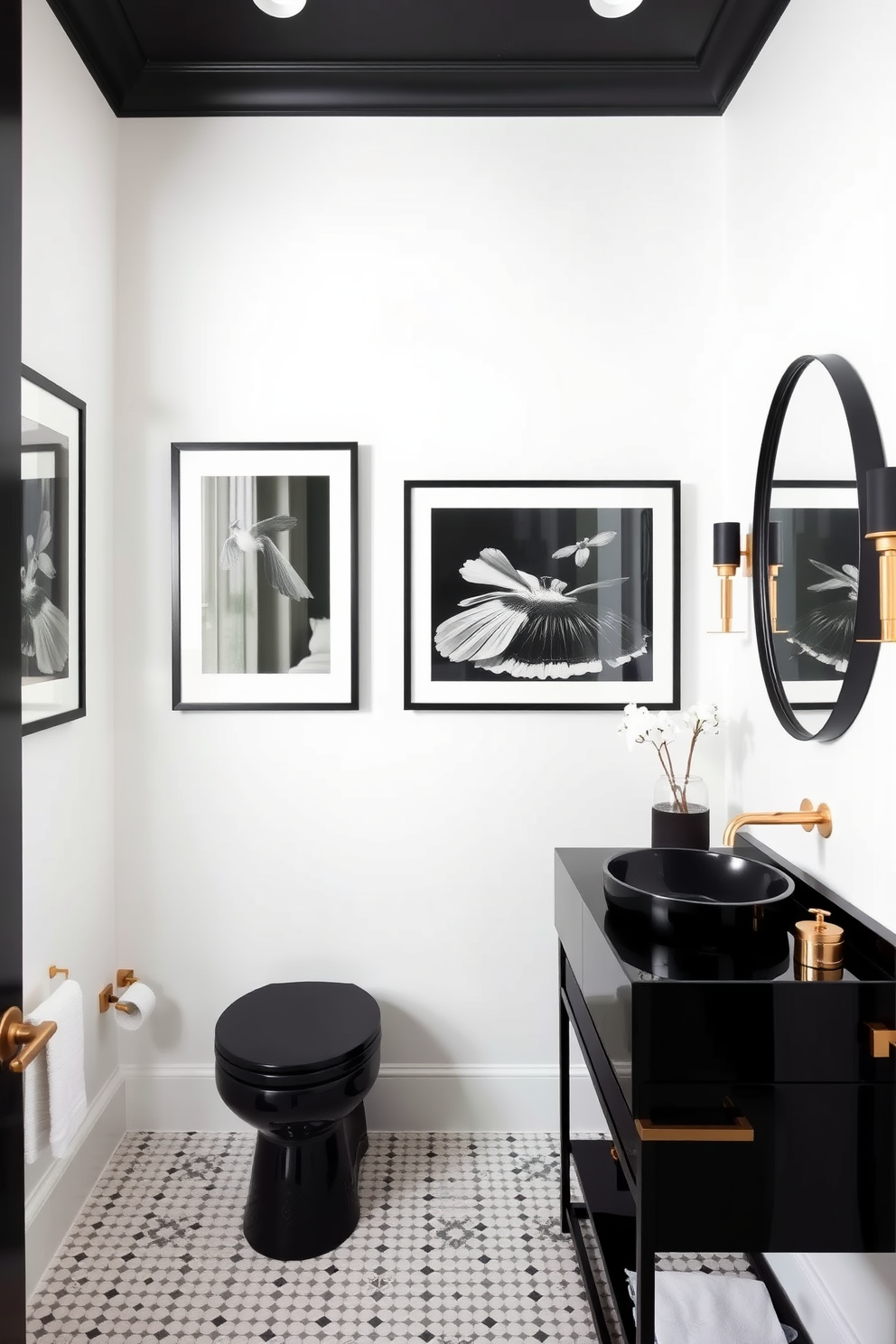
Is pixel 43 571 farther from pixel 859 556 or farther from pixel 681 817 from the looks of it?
pixel 859 556

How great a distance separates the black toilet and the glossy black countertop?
589 mm

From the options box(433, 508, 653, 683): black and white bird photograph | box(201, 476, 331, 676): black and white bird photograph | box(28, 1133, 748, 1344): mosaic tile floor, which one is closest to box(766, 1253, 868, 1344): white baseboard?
box(28, 1133, 748, 1344): mosaic tile floor

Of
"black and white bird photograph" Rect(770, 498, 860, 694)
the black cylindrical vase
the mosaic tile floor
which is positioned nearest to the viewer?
"black and white bird photograph" Rect(770, 498, 860, 694)

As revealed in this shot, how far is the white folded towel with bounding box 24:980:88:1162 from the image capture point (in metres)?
1.54

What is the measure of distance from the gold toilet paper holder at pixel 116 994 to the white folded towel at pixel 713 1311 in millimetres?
1264

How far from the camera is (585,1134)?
2215mm

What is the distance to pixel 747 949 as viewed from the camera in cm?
130

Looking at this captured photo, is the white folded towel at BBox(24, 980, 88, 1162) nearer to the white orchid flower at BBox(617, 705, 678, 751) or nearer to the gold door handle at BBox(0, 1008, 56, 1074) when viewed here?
the gold door handle at BBox(0, 1008, 56, 1074)

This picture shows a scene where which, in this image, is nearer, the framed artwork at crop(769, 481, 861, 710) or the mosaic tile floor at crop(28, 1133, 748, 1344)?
the framed artwork at crop(769, 481, 861, 710)

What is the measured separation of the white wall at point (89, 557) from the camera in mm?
1717

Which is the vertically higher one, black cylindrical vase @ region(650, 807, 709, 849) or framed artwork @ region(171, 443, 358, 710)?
framed artwork @ region(171, 443, 358, 710)

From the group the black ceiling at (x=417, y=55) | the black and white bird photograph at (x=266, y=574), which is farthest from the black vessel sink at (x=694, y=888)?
the black ceiling at (x=417, y=55)

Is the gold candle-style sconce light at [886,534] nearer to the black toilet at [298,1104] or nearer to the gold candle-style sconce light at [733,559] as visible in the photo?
the gold candle-style sconce light at [733,559]

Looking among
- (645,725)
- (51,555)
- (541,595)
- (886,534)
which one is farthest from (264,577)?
(886,534)
